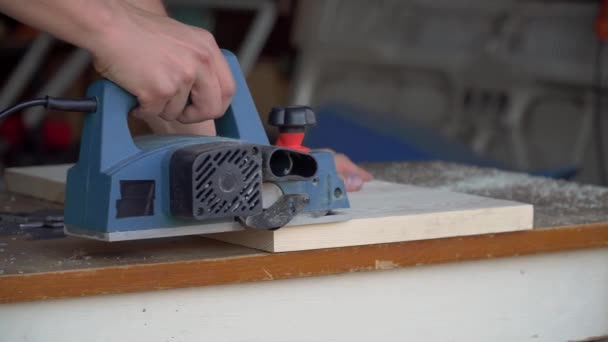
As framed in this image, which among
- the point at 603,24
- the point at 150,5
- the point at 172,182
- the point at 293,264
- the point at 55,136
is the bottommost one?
the point at 293,264

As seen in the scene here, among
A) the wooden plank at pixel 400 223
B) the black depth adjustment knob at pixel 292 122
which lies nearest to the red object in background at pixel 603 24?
the wooden plank at pixel 400 223

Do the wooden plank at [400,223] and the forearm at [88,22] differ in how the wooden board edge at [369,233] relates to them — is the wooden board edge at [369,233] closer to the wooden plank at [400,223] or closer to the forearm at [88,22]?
the wooden plank at [400,223]

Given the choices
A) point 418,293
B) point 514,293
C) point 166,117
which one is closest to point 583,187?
point 514,293

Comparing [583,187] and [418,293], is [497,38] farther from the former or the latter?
[418,293]

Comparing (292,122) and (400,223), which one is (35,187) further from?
(400,223)

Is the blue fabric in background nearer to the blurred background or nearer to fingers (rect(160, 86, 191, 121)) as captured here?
the blurred background

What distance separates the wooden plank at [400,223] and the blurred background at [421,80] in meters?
1.87

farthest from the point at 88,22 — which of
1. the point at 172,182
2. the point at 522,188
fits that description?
the point at 522,188

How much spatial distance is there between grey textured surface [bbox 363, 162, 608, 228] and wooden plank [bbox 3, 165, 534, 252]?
94 millimetres

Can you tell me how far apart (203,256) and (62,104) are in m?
0.24

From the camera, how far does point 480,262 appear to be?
1.39 meters

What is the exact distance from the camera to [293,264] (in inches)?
48.4

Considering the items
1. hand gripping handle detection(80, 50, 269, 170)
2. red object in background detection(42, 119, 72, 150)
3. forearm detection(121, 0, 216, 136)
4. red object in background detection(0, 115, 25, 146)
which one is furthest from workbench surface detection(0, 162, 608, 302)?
red object in background detection(0, 115, 25, 146)

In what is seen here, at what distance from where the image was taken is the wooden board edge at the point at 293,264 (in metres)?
1.09
